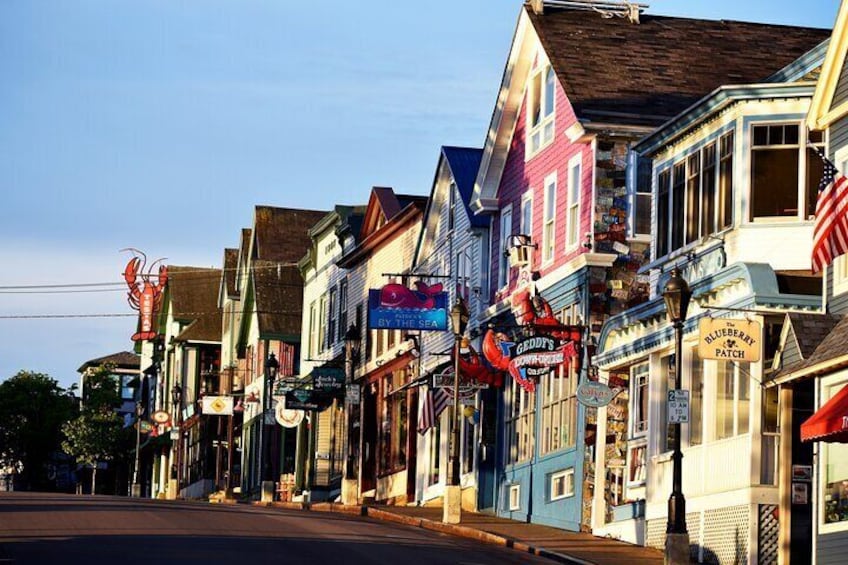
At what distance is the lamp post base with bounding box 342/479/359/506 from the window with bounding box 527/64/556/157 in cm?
1467

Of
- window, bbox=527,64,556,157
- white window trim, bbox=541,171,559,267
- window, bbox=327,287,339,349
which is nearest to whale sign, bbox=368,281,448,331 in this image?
window, bbox=527,64,556,157

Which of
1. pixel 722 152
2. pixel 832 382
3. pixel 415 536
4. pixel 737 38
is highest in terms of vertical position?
pixel 737 38

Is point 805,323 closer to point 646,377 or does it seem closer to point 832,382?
point 832,382

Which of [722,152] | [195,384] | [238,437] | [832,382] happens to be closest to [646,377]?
[722,152]

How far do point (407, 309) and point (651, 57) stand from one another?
9.92 m

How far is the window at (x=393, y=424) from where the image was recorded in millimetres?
53344

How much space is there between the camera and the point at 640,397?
33281 mm

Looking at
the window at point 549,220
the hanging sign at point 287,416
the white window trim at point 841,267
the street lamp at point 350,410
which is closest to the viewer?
the white window trim at point 841,267

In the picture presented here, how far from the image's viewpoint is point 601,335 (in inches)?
1363

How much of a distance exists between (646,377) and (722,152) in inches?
186

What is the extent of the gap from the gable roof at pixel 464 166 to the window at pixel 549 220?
5.31 meters

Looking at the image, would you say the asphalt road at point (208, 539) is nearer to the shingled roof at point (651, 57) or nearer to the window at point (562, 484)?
the window at point (562, 484)

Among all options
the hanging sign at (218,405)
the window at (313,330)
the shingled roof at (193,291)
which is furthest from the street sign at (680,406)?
the shingled roof at (193,291)

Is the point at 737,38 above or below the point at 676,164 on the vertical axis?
above
